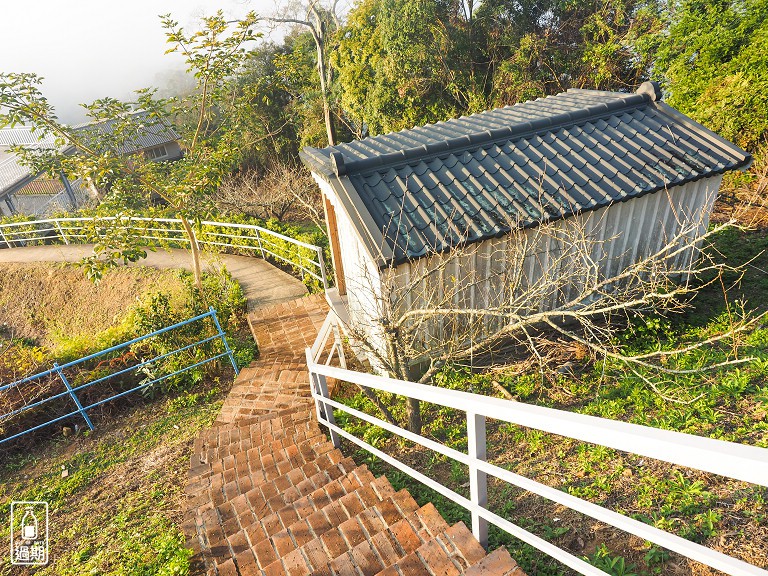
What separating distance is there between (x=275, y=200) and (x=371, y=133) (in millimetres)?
4813

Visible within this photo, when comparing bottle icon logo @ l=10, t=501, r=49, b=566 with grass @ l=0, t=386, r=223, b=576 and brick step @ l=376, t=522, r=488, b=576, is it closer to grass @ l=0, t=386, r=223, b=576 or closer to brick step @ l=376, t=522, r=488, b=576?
grass @ l=0, t=386, r=223, b=576

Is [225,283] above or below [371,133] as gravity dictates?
below

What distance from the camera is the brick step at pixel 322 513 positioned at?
312 cm

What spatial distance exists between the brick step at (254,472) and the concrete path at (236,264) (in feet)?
17.5

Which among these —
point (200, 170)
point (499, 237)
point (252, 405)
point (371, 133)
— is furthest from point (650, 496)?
point (371, 133)

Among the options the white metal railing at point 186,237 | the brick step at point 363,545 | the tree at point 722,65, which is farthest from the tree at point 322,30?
the brick step at point 363,545

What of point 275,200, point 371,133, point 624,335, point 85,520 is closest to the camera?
point 85,520

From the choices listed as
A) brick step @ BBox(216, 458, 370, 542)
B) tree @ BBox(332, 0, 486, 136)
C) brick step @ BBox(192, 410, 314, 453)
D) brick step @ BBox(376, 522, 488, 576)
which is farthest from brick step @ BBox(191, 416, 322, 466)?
tree @ BBox(332, 0, 486, 136)

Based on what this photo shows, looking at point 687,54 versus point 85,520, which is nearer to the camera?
point 85,520

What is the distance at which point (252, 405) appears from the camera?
20.2 ft

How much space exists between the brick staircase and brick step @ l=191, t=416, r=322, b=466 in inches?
0.6

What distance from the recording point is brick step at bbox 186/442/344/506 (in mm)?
4129

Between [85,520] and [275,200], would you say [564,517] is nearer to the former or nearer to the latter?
[85,520]

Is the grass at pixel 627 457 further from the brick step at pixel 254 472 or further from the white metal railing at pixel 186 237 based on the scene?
the white metal railing at pixel 186 237
